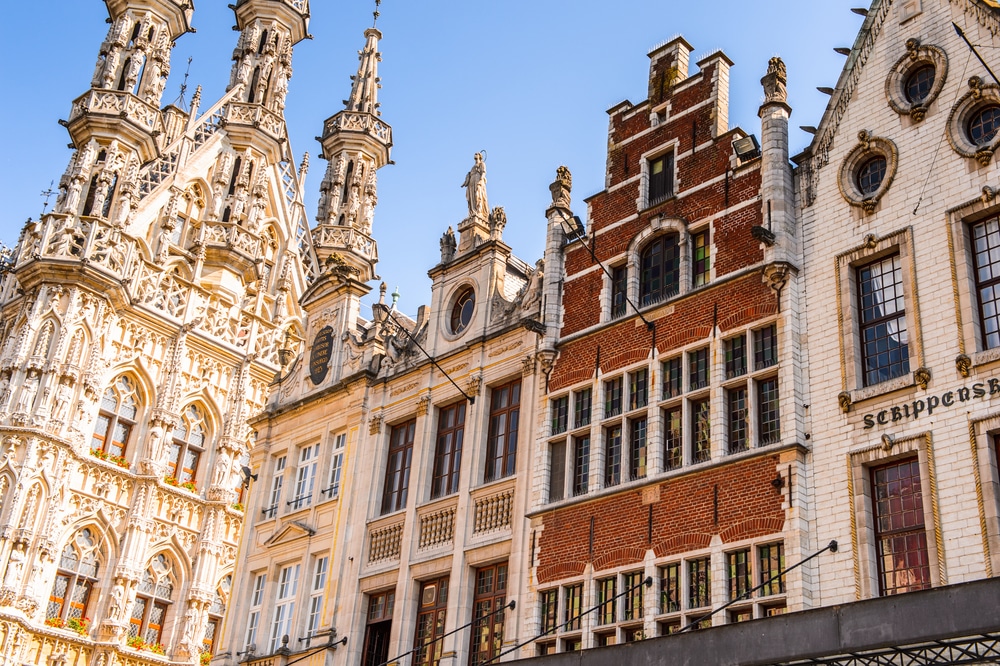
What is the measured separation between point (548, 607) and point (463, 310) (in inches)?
301

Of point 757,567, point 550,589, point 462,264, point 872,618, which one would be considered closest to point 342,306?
point 462,264

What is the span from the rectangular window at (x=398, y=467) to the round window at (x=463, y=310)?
2270 mm

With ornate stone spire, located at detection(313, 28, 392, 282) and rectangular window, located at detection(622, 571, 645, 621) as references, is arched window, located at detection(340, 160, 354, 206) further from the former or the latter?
rectangular window, located at detection(622, 571, 645, 621)

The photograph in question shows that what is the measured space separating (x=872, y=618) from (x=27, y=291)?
2990 centimetres

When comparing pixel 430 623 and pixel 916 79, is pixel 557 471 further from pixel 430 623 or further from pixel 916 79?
pixel 916 79

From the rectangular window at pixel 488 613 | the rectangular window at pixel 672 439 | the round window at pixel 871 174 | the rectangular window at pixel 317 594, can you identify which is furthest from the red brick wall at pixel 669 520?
the rectangular window at pixel 317 594

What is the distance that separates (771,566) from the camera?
17.3 meters

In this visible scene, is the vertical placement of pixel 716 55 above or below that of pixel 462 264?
above

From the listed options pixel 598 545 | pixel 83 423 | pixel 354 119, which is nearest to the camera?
pixel 598 545

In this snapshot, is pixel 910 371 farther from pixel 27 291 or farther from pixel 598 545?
pixel 27 291

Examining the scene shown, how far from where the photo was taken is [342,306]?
28844 millimetres

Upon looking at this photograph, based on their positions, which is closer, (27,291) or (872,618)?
(872,618)

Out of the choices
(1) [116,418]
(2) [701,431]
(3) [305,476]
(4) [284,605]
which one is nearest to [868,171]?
(2) [701,431]

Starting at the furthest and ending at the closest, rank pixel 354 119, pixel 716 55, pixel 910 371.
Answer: pixel 354 119 < pixel 716 55 < pixel 910 371
